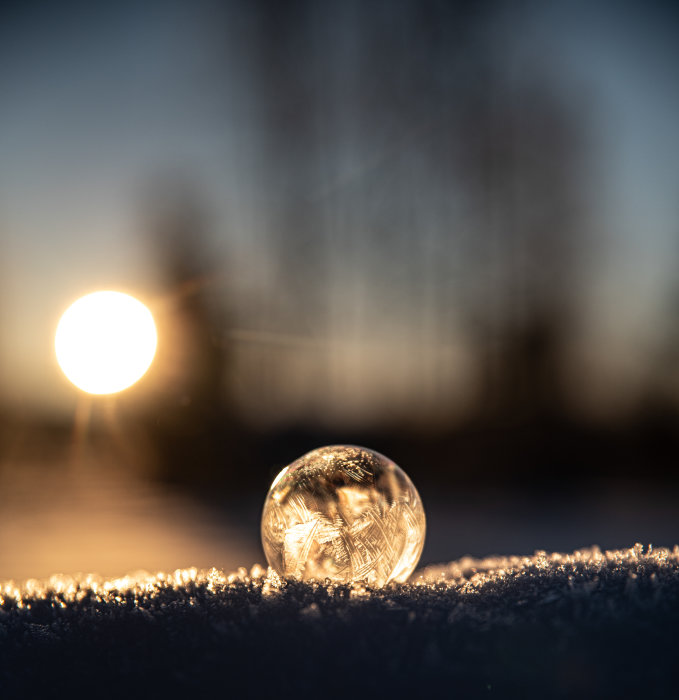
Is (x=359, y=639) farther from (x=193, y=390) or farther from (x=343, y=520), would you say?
(x=193, y=390)

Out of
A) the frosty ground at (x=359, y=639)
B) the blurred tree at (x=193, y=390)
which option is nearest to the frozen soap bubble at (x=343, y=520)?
the frosty ground at (x=359, y=639)

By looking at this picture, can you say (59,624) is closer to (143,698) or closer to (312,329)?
(143,698)

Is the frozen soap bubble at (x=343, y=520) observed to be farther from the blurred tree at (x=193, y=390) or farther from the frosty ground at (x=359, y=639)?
the blurred tree at (x=193, y=390)

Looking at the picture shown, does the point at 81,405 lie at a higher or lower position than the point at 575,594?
higher

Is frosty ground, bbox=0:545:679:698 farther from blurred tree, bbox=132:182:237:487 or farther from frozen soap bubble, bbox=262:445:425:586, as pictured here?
blurred tree, bbox=132:182:237:487

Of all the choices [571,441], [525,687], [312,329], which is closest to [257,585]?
[525,687]
